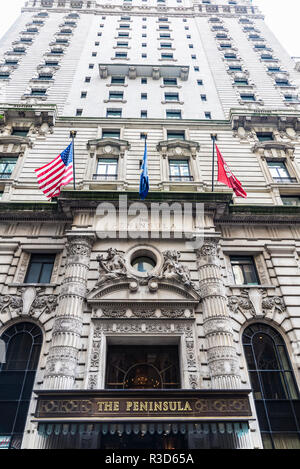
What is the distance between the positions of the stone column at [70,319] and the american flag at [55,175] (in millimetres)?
2905

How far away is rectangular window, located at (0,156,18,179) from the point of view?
824 inches

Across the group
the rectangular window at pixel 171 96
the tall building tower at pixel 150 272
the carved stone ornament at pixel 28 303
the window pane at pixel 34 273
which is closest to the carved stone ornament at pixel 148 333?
the tall building tower at pixel 150 272

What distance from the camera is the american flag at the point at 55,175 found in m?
16.3

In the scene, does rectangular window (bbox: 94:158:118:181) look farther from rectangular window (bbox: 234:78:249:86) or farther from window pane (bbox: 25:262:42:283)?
rectangular window (bbox: 234:78:249:86)

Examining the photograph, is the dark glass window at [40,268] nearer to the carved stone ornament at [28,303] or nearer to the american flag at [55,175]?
the carved stone ornament at [28,303]

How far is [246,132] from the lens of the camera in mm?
25297

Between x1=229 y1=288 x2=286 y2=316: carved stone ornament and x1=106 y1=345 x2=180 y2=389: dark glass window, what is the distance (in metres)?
3.84

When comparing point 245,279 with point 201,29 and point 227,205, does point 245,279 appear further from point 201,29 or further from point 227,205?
point 201,29

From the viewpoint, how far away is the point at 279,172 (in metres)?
22.3

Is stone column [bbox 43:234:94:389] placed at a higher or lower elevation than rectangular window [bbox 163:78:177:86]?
lower

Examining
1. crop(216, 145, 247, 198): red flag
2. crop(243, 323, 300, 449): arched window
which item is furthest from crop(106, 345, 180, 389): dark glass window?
crop(216, 145, 247, 198): red flag

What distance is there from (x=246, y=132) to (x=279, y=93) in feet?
32.6

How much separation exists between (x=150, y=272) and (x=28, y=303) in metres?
6.37

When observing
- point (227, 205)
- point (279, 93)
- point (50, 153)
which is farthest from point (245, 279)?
point (279, 93)
